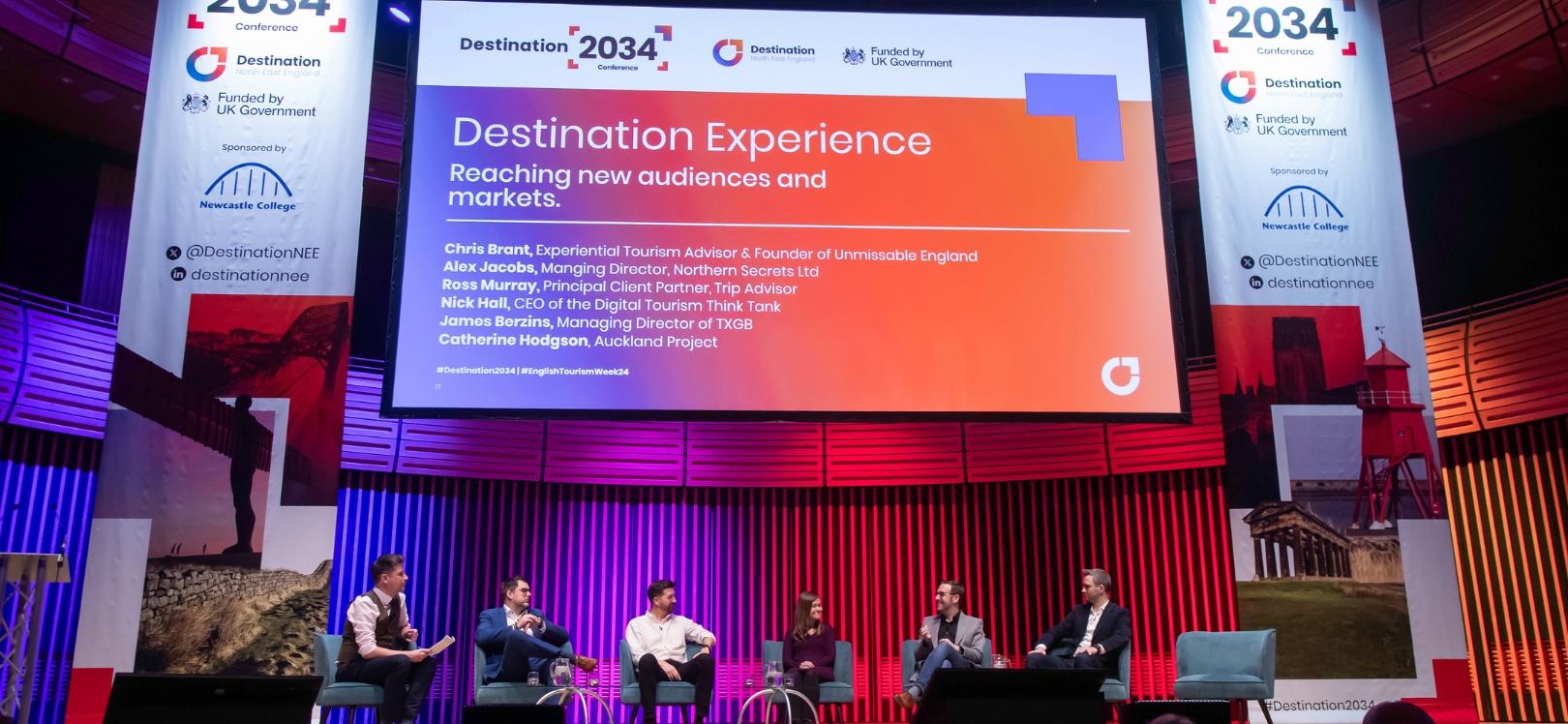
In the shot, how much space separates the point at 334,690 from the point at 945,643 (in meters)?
2.91

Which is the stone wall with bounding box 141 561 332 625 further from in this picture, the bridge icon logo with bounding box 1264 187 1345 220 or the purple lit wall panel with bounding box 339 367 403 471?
the bridge icon logo with bounding box 1264 187 1345 220

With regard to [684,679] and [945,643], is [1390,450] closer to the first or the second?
[945,643]

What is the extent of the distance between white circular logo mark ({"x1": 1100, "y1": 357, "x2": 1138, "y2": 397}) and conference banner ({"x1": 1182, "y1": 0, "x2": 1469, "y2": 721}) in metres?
0.69

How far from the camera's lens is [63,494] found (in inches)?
269

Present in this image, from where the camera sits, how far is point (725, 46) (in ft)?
17.1

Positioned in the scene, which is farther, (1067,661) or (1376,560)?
(1067,661)

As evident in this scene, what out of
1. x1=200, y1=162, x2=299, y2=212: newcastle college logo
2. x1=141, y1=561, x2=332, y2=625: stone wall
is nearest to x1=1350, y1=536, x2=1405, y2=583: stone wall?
x1=141, y1=561, x2=332, y2=625: stone wall

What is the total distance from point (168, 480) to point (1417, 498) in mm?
5794

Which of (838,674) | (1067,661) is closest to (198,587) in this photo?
(838,674)

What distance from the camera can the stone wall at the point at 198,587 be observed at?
469 centimetres

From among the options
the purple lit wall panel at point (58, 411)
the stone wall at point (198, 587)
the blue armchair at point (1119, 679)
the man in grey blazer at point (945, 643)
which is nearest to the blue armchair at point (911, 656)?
the man in grey blazer at point (945, 643)

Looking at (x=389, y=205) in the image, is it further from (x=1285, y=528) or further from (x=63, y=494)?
(x=1285, y=528)

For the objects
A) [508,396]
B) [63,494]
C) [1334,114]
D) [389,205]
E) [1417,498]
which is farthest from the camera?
[389,205]

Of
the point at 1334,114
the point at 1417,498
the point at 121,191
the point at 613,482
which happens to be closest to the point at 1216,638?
the point at 1417,498
